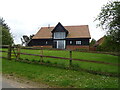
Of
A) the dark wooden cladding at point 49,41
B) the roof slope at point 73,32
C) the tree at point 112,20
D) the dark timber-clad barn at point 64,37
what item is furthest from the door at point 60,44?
the tree at point 112,20

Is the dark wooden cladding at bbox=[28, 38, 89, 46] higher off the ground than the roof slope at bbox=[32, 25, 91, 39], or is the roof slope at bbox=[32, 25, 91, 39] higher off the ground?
the roof slope at bbox=[32, 25, 91, 39]

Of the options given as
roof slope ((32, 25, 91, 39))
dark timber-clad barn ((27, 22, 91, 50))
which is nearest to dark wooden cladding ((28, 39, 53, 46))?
dark timber-clad barn ((27, 22, 91, 50))

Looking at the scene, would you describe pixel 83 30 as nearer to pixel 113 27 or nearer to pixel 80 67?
pixel 113 27

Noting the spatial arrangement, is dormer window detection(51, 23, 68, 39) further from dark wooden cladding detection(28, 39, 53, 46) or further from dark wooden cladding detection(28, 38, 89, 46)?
dark wooden cladding detection(28, 39, 53, 46)

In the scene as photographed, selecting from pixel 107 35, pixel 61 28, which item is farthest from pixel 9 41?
pixel 107 35

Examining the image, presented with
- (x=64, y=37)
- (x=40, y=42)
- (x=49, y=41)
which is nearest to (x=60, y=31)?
(x=64, y=37)

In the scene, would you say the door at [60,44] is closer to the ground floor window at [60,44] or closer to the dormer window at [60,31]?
the ground floor window at [60,44]

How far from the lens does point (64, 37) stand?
42.5 meters

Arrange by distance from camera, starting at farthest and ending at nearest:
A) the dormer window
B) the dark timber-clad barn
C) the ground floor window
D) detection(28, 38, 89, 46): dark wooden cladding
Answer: the ground floor window → the dormer window → the dark timber-clad barn → detection(28, 38, 89, 46): dark wooden cladding

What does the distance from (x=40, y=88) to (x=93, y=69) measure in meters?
4.10

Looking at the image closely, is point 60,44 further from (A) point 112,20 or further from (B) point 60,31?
(A) point 112,20

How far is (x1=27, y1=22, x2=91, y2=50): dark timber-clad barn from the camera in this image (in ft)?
135

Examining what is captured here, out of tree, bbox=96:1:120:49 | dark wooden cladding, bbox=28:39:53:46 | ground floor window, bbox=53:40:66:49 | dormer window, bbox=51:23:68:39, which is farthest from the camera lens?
dark wooden cladding, bbox=28:39:53:46

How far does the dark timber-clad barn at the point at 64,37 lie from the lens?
41034 millimetres
